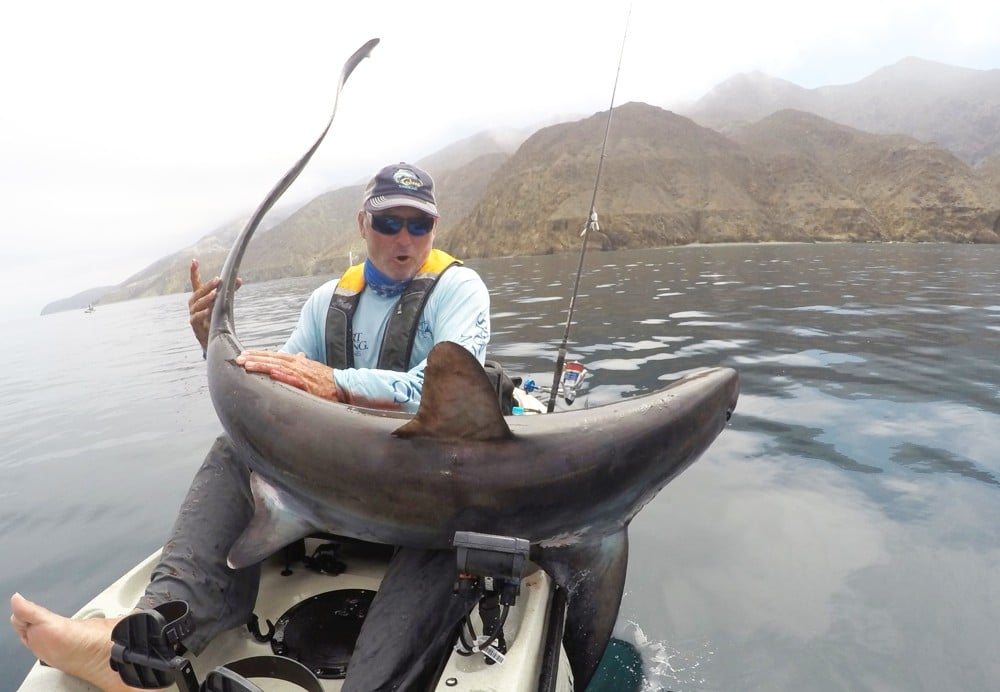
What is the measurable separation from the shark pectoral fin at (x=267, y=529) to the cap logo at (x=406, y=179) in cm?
187

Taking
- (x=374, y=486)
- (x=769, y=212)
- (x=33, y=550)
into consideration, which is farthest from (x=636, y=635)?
(x=769, y=212)

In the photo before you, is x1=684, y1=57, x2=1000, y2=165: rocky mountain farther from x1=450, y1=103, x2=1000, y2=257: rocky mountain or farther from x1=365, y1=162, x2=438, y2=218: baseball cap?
x1=365, y1=162, x2=438, y2=218: baseball cap

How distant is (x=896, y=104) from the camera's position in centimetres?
16875

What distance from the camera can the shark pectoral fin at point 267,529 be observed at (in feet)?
8.25

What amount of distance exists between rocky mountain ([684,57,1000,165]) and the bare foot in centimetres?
15965

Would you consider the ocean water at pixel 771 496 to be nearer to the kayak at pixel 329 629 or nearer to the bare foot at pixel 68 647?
the kayak at pixel 329 629

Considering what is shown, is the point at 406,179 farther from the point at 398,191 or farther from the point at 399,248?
the point at 399,248

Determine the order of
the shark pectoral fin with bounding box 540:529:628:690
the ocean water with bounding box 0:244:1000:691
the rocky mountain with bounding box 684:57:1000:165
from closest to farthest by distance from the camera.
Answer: the shark pectoral fin with bounding box 540:529:628:690
the ocean water with bounding box 0:244:1000:691
the rocky mountain with bounding box 684:57:1000:165

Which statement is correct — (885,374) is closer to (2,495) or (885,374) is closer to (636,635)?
(636,635)

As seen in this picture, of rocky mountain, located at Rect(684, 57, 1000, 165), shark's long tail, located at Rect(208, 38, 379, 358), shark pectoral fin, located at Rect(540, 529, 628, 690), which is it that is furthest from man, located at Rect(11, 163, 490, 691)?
rocky mountain, located at Rect(684, 57, 1000, 165)

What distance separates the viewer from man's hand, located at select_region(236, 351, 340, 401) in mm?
2713

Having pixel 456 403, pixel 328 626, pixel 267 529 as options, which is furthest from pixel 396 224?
pixel 328 626

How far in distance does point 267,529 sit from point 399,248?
5.82 ft

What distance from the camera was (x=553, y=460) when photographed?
89.8 inches
